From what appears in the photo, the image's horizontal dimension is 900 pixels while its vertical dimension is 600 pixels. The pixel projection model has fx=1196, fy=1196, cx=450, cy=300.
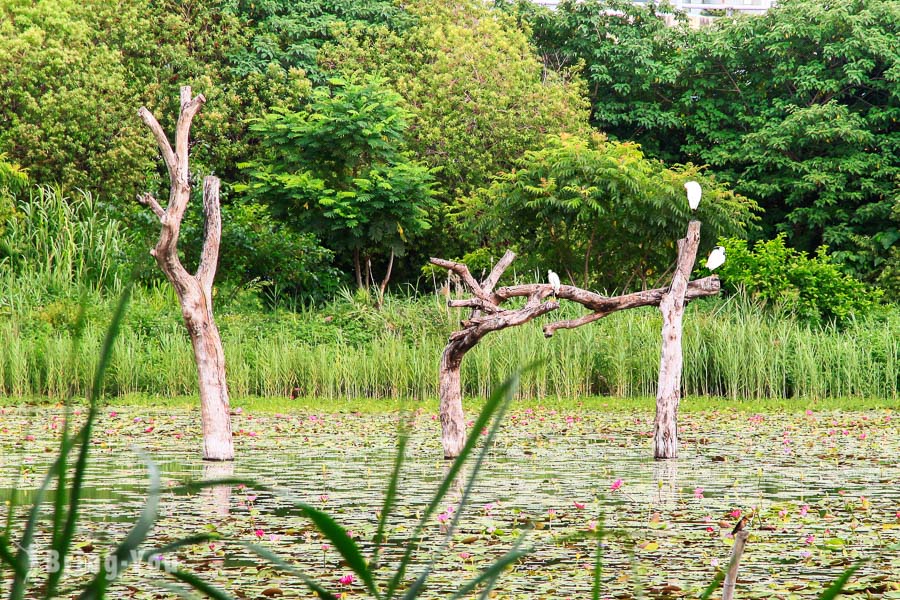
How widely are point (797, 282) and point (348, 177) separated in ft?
28.1

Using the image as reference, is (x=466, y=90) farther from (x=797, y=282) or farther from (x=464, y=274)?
(x=464, y=274)

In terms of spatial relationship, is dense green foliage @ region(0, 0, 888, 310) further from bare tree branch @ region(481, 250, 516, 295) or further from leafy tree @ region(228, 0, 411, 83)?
bare tree branch @ region(481, 250, 516, 295)

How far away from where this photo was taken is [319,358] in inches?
648

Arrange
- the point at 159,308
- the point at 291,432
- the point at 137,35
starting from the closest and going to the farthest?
the point at 291,432 → the point at 159,308 → the point at 137,35

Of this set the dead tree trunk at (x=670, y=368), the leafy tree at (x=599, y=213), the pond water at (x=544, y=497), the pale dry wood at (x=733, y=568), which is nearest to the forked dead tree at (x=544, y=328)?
the dead tree trunk at (x=670, y=368)

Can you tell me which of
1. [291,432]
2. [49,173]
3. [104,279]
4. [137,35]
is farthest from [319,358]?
[137,35]

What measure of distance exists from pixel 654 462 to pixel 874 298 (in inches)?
562

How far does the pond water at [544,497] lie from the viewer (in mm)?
5469

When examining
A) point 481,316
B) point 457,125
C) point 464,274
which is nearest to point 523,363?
point 481,316

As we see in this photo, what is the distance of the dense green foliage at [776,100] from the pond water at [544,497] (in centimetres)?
1271

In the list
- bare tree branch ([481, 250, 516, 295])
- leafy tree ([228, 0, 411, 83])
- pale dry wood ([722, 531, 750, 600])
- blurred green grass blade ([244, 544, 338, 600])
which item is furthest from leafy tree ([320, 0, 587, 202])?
blurred green grass blade ([244, 544, 338, 600])

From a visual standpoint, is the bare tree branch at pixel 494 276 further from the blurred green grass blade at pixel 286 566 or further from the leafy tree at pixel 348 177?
the leafy tree at pixel 348 177

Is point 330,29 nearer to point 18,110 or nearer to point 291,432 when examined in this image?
point 18,110

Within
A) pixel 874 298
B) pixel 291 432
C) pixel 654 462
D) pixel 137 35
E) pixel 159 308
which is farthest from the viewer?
pixel 137 35
